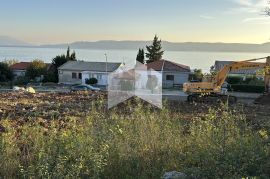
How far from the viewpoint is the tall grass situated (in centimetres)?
622

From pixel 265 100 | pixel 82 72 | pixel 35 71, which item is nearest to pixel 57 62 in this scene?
pixel 35 71

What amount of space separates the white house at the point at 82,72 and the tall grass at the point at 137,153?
54794 mm

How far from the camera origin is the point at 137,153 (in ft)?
24.8

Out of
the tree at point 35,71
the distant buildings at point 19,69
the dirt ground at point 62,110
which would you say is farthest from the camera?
the distant buildings at point 19,69

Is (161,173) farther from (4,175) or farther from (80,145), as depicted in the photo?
(4,175)

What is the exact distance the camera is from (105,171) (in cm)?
707

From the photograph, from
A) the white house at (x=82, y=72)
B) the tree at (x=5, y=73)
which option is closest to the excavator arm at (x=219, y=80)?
the white house at (x=82, y=72)

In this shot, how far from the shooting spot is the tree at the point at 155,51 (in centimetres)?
7812

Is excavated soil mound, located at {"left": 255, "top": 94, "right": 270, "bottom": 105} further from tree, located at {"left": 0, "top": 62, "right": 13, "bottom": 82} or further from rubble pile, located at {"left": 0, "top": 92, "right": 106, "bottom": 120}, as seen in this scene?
tree, located at {"left": 0, "top": 62, "right": 13, "bottom": 82}

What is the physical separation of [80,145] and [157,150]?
4.90 ft

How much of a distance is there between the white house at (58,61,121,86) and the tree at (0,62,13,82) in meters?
7.79

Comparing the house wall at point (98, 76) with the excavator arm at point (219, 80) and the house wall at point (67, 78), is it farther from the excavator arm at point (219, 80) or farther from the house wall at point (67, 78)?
the excavator arm at point (219, 80)

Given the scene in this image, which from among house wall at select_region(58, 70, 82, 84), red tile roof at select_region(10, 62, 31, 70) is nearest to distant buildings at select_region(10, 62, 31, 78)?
red tile roof at select_region(10, 62, 31, 70)

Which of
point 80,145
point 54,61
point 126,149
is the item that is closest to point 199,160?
point 126,149
